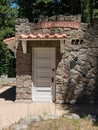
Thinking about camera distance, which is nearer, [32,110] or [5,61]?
[32,110]

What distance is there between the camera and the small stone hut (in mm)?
Result: 11844

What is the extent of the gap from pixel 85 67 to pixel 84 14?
1072cm

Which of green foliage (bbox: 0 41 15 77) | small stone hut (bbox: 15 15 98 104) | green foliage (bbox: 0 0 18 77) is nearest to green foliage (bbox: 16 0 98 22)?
green foliage (bbox: 0 0 18 77)

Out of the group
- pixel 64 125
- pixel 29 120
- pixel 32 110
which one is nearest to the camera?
pixel 64 125

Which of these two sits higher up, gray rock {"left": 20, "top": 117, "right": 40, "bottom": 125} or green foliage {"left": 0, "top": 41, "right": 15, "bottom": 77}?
gray rock {"left": 20, "top": 117, "right": 40, "bottom": 125}

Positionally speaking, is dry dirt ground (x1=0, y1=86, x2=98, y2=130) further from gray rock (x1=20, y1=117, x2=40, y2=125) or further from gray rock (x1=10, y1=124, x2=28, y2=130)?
gray rock (x1=10, y1=124, x2=28, y2=130)

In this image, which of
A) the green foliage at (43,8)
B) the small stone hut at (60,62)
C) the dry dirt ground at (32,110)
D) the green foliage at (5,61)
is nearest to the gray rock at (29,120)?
A: the dry dirt ground at (32,110)

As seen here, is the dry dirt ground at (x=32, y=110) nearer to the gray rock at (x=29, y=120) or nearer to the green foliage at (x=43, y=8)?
the gray rock at (x=29, y=120)

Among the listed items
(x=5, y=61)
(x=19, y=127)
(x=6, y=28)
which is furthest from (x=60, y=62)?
(x=6, y=28)

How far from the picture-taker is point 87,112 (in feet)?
33.7

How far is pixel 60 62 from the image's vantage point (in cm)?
1184

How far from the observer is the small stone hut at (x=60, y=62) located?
1184 cm

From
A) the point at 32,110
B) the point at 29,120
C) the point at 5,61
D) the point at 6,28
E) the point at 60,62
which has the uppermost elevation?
the point at 6,28

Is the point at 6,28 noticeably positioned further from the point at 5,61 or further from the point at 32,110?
the point at 32,110
